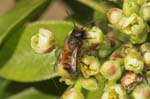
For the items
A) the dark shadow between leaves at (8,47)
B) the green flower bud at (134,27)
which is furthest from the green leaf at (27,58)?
the green flower bud at (134,27)

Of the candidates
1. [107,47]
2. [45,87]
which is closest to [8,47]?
[45,87]

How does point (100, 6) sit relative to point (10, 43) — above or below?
above

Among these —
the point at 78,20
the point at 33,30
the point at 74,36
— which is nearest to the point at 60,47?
the point at 74,36

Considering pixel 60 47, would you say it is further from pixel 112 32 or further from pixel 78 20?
pixel 78 20

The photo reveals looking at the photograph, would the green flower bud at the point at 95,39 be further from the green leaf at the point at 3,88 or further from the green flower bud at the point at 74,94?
the green leaf at the point at 3,88

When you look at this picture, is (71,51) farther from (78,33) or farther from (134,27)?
(134,27)

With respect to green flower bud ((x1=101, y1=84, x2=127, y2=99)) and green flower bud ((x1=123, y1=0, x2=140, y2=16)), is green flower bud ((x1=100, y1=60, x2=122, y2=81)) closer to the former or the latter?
green flower bud ((x1=101, y1=84, x2=127, y2=99))
